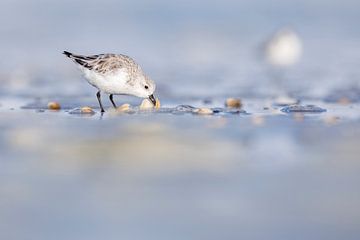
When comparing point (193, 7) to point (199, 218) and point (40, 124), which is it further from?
point (199, 218)

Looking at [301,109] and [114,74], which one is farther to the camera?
[114,74]

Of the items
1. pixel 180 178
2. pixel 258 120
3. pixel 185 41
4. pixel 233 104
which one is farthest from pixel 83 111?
pixel 185 41

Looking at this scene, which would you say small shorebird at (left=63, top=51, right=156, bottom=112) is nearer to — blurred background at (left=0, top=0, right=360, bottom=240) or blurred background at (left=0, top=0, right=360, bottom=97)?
blurred background at (left=0, top=0, right=360, bottom=240)

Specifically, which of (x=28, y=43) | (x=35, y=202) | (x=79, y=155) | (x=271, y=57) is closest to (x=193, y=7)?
(x=28, y=43)

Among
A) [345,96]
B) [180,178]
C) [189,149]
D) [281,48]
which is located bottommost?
[180,178]

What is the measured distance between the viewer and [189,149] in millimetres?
5496

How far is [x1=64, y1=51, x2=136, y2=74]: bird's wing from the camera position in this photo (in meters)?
7.88

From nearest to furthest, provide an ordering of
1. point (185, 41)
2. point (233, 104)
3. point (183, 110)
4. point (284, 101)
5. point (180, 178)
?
1. point (180, 178)
2. point (183, 110)
3. point (233, 104)
4. point (284, 101)
5. point (185, 41)

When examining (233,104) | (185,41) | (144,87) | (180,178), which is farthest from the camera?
(185,41)

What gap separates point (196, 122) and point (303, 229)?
11.1 ft

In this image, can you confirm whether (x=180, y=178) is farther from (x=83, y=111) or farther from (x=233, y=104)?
(x=233, y=104)

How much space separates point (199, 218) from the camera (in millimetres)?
3770

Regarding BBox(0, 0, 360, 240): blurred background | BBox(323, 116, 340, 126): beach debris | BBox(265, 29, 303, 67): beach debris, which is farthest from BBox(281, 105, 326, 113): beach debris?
BBox(265, 29, 303, 67): beach debris

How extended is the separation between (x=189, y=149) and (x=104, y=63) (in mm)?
2634
